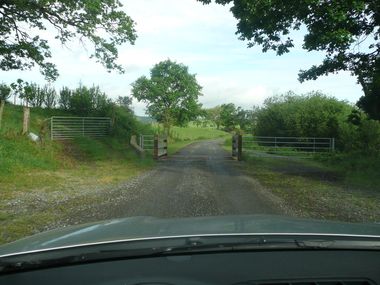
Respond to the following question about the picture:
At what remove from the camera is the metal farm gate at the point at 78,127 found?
28330 millimetres

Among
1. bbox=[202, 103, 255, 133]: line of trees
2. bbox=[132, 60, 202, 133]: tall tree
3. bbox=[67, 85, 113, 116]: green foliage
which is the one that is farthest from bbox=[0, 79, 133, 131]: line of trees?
bbox=[202, 103, 255, 133]: line of trees

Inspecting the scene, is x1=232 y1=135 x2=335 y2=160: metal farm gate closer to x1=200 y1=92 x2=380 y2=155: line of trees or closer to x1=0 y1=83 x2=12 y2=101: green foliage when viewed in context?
x1=200 y1=92 x2=380 y2=155: line of trees

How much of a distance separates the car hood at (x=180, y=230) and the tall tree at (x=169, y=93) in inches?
2426

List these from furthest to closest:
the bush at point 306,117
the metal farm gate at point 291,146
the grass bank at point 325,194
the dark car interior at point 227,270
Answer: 1. the bush at point 306,117
2. the metal farm gate at point 291,146
3. the grass bank at point 325,194
4. the dark car interior at point 227,270

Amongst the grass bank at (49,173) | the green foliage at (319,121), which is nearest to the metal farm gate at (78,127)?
the grass bank at (49,173)

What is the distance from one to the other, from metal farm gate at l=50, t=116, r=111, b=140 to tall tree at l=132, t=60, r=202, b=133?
104ft

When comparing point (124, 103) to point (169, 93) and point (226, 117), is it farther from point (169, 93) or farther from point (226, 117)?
point (226, 117)

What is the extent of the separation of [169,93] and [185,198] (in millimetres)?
54844

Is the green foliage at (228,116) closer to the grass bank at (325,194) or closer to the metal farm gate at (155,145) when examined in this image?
the metal farm gate at (155,145)

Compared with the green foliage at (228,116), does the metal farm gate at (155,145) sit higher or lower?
lower

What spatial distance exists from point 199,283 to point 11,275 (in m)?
0.78

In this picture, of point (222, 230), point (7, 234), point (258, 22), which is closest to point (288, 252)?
point (222, 230)

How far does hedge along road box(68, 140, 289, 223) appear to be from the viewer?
10.1 metres

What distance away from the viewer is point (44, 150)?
2153 centimetres
